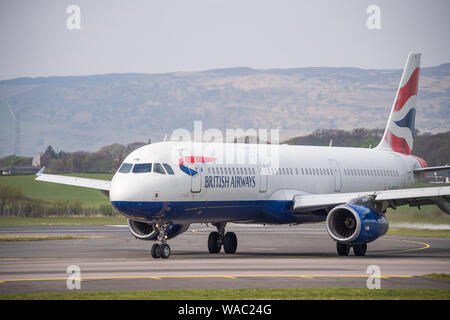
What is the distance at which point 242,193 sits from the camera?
3372 centimetres

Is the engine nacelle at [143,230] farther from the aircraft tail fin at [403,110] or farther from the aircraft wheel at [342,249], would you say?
the aircraft tail fin at [403,110]

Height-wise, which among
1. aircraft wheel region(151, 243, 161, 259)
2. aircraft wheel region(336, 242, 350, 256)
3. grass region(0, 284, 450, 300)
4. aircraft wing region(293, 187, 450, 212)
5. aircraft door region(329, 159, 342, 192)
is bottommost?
aircraft wheel region(336, 242, 350, 256)

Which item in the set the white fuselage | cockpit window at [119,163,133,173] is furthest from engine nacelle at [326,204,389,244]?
cockpit window at [119,163,133,173]

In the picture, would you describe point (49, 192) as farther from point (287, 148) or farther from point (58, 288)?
point (58, 288)

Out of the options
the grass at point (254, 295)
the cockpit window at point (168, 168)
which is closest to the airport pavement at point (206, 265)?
the grass at point (254, 295)

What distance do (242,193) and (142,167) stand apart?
5296 mm

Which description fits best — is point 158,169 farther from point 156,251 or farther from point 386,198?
point 386,198

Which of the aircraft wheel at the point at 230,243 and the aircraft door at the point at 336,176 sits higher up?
the aircraft door at the point at 336,176

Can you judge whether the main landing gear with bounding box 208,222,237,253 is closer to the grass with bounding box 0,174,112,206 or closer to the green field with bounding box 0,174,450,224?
the green field with bounding box 0,174,450,224

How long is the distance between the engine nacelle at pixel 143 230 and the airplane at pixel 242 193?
0.04m

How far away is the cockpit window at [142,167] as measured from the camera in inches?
1184

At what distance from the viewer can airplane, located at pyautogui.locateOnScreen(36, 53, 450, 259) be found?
3005cm

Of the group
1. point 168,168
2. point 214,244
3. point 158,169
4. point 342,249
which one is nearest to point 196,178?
point 168,168
